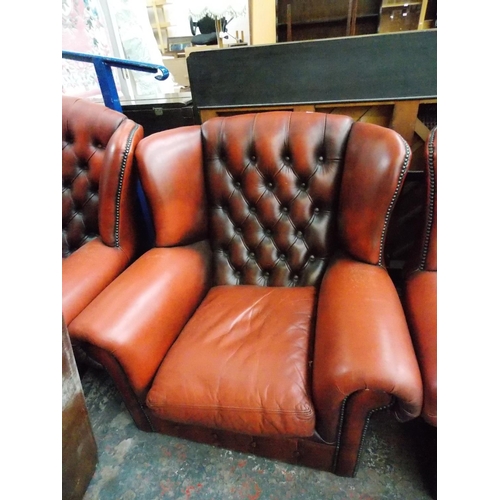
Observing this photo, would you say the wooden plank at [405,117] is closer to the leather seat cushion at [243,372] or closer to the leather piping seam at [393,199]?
the leather piping seam at [393,199]

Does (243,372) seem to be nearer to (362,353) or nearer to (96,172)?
(362,353)

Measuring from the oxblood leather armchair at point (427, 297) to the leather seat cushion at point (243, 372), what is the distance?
0.30 metres

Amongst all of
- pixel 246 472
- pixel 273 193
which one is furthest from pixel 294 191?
pixel 246 472

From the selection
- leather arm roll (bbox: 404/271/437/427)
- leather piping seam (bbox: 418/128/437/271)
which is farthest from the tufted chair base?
leather piping seam (bbox: 418/128/437/271)

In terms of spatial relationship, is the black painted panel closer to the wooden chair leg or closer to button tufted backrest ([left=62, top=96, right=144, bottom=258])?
button tufted backrest ([left=62, top=96, right=144, bottom=258])

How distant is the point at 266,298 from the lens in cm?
121

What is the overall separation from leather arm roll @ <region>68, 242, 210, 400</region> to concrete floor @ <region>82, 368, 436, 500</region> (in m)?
0.32

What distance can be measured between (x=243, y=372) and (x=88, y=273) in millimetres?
676

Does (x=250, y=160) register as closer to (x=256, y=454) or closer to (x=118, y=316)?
(x=118, y=316)

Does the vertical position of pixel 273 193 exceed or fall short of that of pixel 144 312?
it exceeds it

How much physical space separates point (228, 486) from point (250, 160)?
1158mm

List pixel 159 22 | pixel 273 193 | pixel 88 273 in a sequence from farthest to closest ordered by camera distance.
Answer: pixel 159 22, pixel 273 193, pixel 88 273

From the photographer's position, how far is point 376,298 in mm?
899
